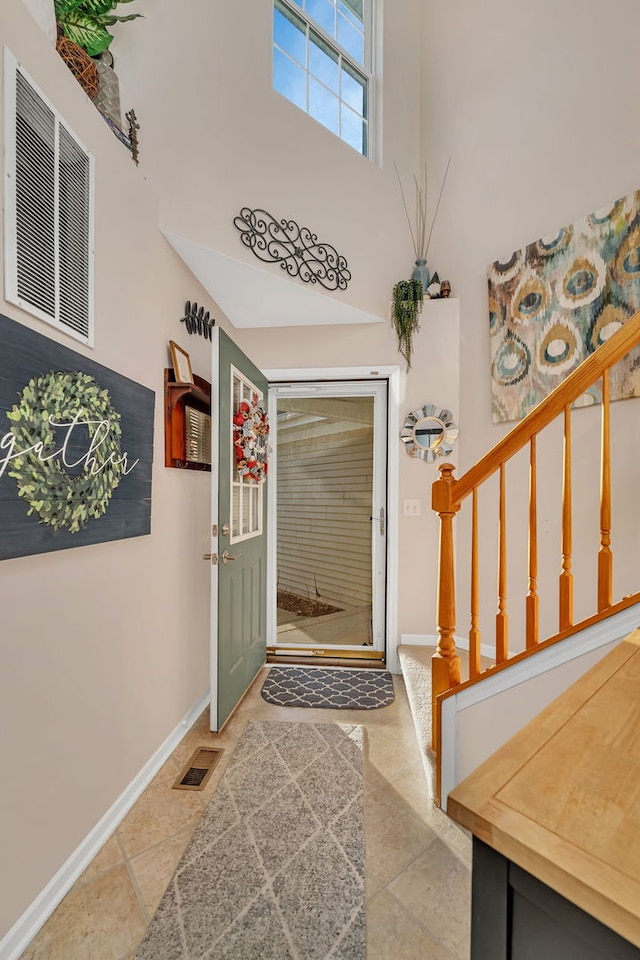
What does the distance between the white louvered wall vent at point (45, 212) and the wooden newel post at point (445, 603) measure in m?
1.41

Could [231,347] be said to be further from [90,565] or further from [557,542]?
[557,542]

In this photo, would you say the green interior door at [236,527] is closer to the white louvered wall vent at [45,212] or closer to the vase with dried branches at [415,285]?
the white louvered wall vent at [45,212]

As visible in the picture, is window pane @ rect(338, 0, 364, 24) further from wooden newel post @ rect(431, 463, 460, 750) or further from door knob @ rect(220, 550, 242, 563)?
door knob @ rect(220, 550, 242, 563)

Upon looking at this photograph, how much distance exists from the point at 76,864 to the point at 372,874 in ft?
3.16

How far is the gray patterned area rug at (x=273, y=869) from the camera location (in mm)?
1241

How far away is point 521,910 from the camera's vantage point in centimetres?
52

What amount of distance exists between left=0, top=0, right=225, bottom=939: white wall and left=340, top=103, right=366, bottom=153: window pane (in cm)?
170

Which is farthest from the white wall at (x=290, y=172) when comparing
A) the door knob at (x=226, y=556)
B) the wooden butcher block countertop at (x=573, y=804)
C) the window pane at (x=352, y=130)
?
the wooden butcher block countertop at (x=573, y=804)

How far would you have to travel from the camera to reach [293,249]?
98.7 inches

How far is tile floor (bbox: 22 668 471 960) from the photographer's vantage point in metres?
1.24

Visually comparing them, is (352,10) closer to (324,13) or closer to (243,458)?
(324,13)

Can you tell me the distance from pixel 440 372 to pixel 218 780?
2634 millimetres

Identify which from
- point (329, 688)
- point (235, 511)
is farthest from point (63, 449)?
point (329, 688)

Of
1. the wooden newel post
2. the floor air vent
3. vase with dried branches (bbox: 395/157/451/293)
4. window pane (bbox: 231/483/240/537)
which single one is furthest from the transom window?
the floor air vent
